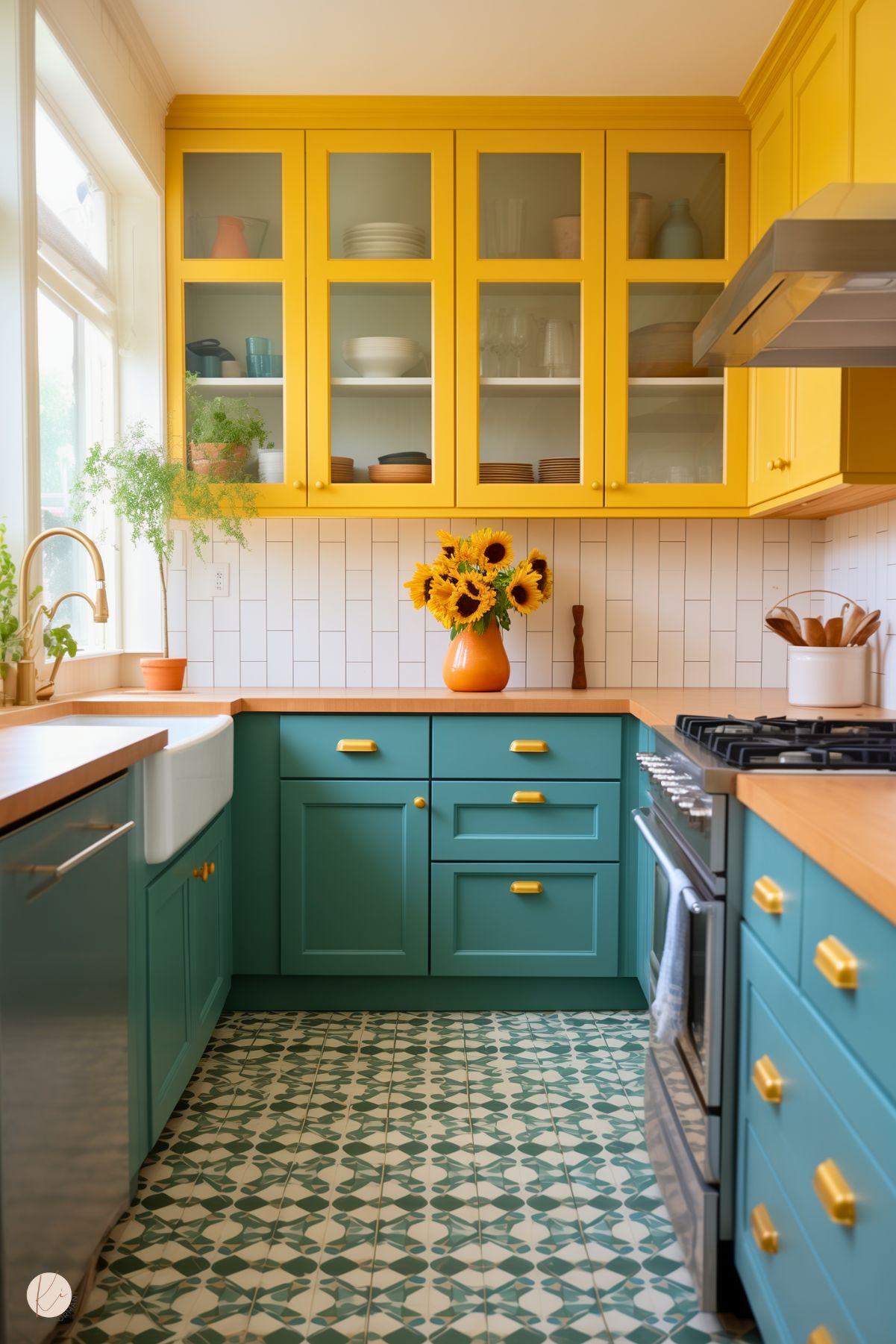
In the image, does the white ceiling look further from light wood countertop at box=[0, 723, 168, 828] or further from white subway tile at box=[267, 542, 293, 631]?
light wood countertop at box=[0, 723, 168, 828]

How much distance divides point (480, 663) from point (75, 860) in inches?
67.9

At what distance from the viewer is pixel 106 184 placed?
3.10 metres

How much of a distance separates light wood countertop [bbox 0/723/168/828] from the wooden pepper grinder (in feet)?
5.42

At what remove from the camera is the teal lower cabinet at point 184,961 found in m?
1.97

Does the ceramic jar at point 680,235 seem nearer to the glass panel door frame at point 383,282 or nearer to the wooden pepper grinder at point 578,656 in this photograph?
the glass panel door frame at point 383,282

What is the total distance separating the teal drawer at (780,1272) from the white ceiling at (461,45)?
102 inches

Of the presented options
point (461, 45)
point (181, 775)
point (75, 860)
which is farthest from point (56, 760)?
point (461, 45)

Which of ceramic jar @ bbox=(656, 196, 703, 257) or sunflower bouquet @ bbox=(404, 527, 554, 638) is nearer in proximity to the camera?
sunflower bouquet @ bbox=(404, 527, 554, 638)

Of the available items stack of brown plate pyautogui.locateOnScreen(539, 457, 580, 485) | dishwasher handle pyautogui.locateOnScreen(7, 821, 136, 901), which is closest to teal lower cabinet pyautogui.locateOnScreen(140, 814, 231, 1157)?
dishwasher handle pyautogui.locateOnScreen(7, 821, 136, 901)

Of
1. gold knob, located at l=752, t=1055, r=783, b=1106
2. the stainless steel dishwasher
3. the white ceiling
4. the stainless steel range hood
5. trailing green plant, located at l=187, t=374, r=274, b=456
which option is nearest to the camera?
the stainless steel dishwasher

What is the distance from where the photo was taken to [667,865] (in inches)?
73.6

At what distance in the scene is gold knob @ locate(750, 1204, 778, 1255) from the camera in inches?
55.2

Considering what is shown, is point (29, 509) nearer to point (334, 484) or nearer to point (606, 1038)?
point (334, 484)

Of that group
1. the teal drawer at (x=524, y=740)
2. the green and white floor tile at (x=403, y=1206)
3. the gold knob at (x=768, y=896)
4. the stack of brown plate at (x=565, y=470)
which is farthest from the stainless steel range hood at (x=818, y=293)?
the green and white floor tile at (x=403, y=1206)
